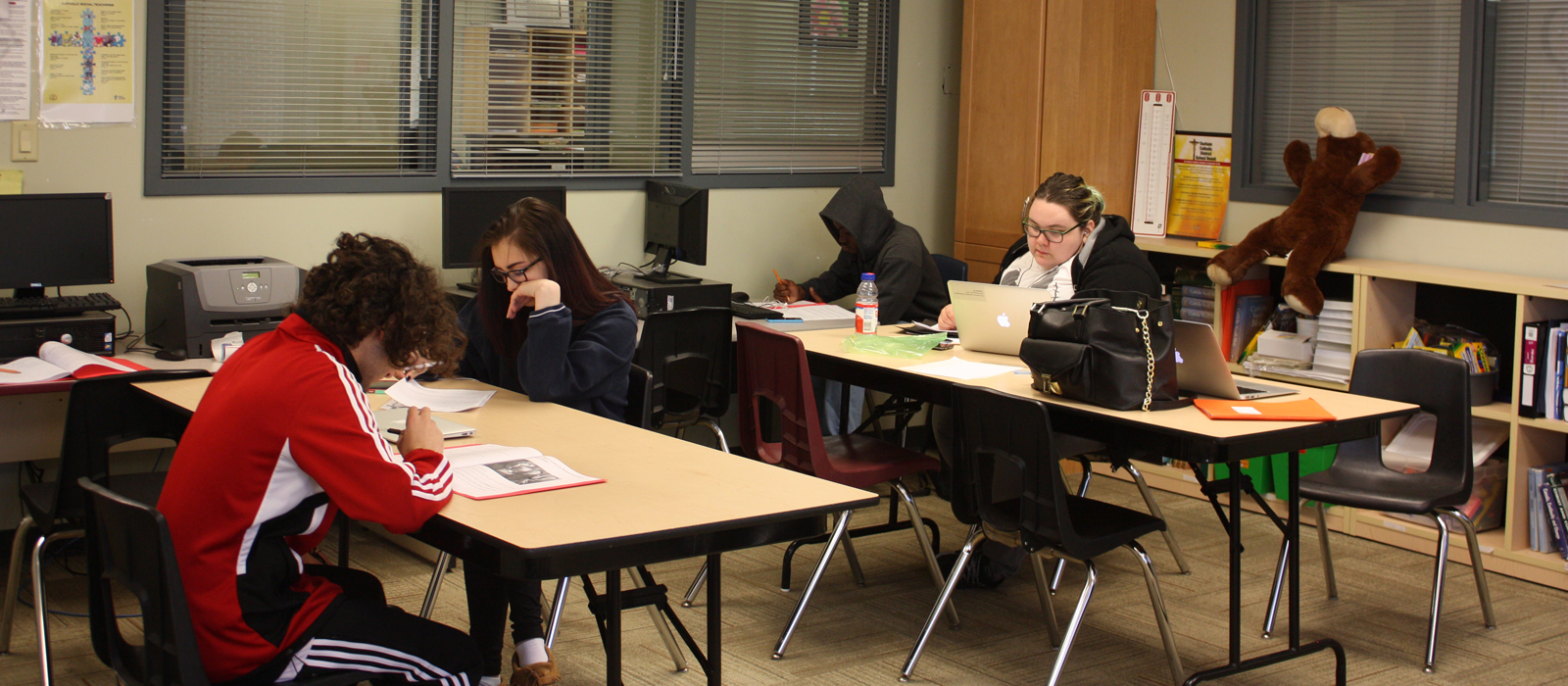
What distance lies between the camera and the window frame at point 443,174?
4.16m

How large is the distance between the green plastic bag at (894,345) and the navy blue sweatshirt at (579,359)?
80 centimetres

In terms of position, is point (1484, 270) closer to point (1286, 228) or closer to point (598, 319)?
point (1286, 228)

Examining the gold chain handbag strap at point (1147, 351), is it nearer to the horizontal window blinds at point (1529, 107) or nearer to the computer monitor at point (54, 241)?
the horizontal window blinds at point (1529, 107)

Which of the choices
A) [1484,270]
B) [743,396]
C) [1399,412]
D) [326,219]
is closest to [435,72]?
[326,219]

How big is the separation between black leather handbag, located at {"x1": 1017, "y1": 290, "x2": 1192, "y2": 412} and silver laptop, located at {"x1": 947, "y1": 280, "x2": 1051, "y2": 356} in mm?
575

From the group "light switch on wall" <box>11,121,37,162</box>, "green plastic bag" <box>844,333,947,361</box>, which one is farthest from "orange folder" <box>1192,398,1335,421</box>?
"light switch on wall" <box>11,121,37,162</box>

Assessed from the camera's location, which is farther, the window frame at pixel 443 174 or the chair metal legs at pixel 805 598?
the window frame at pixel 443 174

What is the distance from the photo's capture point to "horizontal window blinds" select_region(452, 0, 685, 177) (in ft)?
15.8

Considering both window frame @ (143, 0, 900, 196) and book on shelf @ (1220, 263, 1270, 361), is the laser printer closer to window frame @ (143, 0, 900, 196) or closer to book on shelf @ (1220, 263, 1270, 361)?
window frame @ (143, 0, 900, 196)

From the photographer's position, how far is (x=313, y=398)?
6.45 feet

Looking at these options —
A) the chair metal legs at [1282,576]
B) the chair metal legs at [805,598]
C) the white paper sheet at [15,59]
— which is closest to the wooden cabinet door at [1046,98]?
the chair metal legs at [1282,576]

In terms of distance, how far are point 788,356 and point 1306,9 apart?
9.47 feet

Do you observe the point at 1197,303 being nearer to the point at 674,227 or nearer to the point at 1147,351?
the point at 674,227

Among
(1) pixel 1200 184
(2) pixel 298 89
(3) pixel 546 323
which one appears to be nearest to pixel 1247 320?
(1) pixel 1200 184
